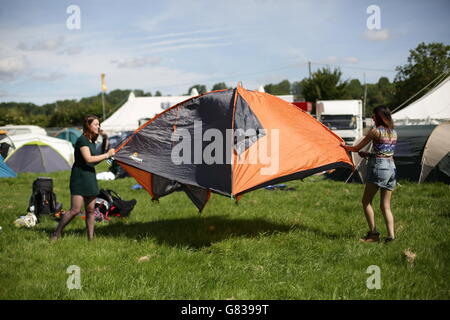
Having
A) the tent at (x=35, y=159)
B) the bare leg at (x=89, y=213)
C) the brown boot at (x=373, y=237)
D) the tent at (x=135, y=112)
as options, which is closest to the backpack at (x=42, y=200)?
the bare leg at (x=89, y=213)

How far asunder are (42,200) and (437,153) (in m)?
9.55

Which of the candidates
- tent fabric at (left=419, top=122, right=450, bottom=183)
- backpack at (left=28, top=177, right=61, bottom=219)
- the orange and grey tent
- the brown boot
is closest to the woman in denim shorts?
the brown boot

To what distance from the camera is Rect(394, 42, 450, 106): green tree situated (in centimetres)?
3706

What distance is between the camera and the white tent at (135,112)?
38.9 m

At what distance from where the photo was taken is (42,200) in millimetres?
7715

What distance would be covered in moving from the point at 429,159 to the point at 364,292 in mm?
7453

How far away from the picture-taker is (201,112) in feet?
19.3


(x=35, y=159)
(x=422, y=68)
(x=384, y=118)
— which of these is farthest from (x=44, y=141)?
(x=422, y=68)
